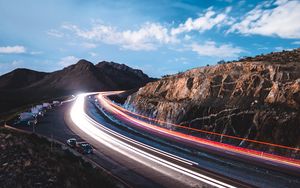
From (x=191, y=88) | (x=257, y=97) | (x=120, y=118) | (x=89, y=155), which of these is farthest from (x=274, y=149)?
(x=120, y=118)

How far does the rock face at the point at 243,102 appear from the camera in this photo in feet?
102

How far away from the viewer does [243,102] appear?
35969 millimetres

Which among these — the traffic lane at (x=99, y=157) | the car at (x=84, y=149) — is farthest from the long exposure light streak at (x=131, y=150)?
the car at (x=84, y=149)

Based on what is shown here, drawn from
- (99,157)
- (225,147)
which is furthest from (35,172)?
(225,147)

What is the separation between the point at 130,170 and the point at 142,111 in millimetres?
32279

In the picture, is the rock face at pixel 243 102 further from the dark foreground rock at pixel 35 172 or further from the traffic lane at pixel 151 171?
the dark foreground rock at pixel 35 172

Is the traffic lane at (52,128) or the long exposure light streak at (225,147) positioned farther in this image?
the traffic lane at (52,128)

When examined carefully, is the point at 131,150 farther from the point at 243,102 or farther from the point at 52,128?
the point at 52,128

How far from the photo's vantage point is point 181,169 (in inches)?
918

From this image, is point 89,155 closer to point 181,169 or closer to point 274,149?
point 181,169

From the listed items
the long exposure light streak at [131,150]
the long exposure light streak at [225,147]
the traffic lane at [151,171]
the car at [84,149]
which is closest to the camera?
the traffic lane at [151,171]

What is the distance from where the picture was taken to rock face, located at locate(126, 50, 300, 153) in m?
31.2

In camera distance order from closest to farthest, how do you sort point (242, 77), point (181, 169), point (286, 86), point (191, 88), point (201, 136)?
1. point (181, 169)
2. point (286, 86)
3. point (201, 136)
4. point (242, 77)
5. point (191, 88)

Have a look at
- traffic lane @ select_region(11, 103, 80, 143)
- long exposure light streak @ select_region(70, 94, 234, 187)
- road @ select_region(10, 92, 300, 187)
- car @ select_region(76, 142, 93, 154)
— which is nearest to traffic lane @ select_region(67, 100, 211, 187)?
road @ select_region(10, 92, 300, 187)
